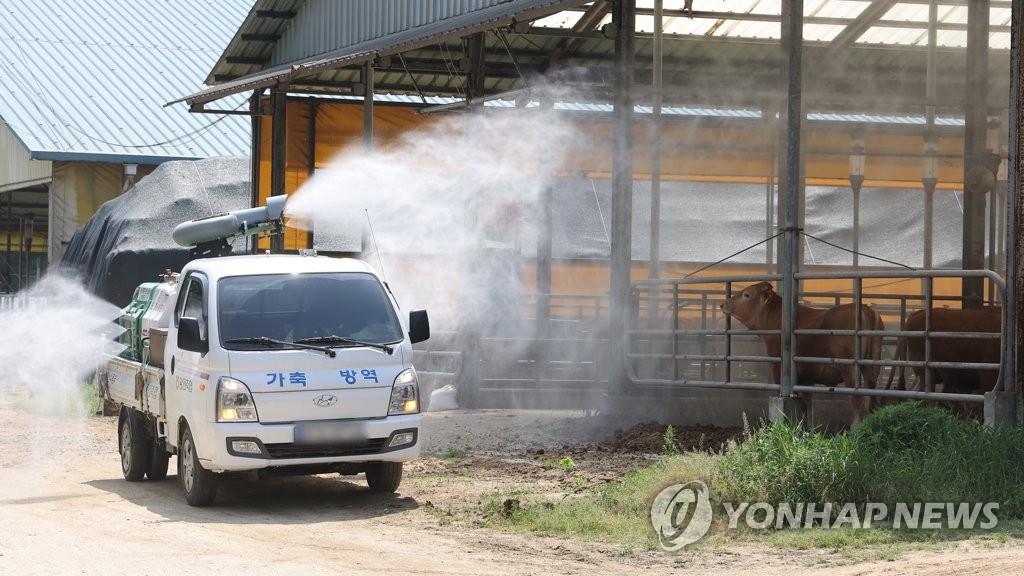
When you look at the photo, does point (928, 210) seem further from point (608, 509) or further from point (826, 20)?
point (608, 509)

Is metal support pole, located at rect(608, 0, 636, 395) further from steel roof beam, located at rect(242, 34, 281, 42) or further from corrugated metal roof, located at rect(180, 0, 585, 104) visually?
steel roof beam, located at rect(242, 34, 281, 42)

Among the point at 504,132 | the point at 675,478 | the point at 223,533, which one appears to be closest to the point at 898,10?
the point at 504,132

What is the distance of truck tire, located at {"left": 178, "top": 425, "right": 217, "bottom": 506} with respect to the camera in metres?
11.2

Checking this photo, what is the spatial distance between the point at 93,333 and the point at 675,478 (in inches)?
586

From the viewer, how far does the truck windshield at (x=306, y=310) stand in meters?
11.5

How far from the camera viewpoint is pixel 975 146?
17.1 m

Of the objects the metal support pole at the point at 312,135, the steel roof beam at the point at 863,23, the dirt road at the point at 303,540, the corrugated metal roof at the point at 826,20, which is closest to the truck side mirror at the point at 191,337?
the dirt road at the point at 303,540

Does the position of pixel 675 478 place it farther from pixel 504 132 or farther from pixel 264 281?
pixel 504 132

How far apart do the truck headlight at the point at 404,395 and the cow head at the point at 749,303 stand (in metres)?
5.40

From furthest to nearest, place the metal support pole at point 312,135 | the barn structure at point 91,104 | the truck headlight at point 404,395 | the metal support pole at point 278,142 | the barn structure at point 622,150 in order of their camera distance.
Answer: the barn structure at point 91,104 → the metal support pole at point 312,135 → the metal support pole at point 278,142 → the barn structure at point 622,150 → the truck headlight at point 404,395

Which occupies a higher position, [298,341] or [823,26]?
[823,26]

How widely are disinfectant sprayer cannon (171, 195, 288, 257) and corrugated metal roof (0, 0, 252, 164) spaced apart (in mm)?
16474

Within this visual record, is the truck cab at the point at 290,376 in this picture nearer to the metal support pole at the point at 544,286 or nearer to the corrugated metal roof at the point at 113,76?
the metal support pole at the point at 544,286

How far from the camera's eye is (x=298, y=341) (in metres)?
11.4
